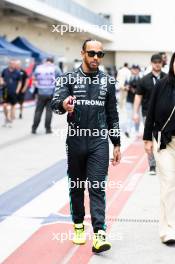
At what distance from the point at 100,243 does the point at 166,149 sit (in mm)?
1001

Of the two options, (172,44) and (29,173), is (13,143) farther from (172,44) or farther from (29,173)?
(172,44)

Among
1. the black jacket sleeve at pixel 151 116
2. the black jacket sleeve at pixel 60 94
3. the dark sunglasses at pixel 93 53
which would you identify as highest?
the dark sunglasses at pixel 93 53

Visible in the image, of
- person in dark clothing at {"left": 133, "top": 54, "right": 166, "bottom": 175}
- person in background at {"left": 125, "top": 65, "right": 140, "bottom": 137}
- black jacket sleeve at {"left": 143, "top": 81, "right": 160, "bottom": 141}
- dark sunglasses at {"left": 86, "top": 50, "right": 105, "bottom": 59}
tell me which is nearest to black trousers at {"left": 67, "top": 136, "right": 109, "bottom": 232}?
black jacket sleeve at {"left": 143, "top": 81, "right": 160, "bottom": 141}

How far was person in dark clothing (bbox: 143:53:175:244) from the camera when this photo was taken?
493 cm

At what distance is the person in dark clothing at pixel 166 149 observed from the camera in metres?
4.93

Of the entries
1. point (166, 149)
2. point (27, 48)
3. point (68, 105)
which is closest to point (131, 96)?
point (166, 149)

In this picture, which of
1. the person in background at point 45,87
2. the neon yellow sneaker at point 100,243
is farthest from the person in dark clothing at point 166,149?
the person in background at point 45,87

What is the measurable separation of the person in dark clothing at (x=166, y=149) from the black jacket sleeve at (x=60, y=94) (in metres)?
0.85

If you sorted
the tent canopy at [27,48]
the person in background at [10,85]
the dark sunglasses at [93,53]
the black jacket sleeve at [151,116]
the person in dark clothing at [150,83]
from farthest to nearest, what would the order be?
1. the tent canopy at [27,48]
2. the person in background at [10,85]
3. the person in dark clothing at [150,83]
4. the black jacket sleeve at [151,116]
5. the dark sunglasses at [93,53]

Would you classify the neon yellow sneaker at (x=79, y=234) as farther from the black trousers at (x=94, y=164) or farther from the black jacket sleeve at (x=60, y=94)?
the black jacket sleeve at (x=60, y=94)

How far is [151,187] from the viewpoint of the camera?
738 cm

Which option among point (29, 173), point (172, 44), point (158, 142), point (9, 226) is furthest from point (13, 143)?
point (172, 44)

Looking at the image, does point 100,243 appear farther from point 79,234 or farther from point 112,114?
point 112,114

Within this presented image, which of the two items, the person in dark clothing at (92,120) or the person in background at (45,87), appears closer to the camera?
the person in dark clothing at (92,120)
